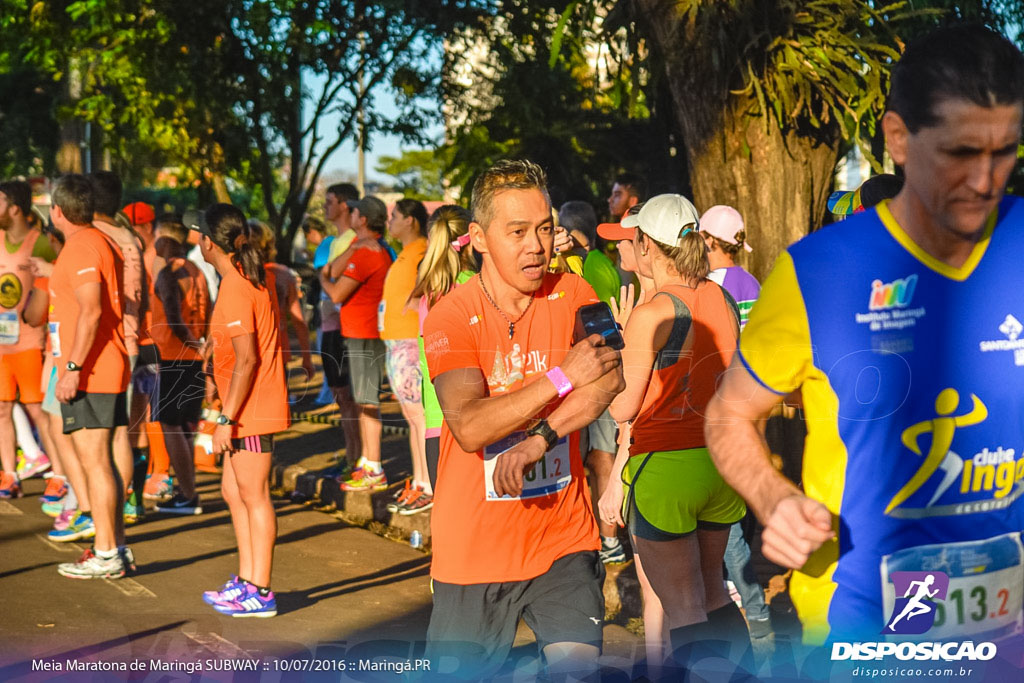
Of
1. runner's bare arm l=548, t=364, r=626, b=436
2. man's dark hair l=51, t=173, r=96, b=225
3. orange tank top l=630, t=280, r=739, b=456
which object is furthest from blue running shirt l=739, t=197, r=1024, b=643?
man's dark hair l=51, t=173, r=96, b=225

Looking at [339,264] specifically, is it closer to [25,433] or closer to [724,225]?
[25,433]

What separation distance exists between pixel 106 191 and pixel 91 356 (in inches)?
42.2

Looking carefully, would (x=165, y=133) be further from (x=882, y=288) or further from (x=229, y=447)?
(x=882, y=288)

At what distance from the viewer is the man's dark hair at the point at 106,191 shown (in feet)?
23.2

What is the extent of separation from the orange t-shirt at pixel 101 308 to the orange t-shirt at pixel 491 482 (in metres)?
3.65

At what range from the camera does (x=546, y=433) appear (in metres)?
3.57

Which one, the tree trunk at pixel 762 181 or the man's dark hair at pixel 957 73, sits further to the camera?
the tree trunk at pixel 762 181

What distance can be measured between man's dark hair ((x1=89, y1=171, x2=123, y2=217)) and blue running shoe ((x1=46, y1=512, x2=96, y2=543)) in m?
2.18

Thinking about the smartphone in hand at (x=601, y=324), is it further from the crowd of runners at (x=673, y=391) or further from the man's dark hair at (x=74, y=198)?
the man's dark hair at (x=74, y=198)

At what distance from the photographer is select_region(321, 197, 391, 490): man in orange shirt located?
30.0ft

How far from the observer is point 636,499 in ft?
15.4

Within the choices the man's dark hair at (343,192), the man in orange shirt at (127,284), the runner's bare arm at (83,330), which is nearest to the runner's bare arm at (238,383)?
the runner's bare arm at (83,330)

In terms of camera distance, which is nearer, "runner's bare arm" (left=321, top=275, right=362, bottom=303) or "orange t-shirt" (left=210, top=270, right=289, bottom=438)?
"orange t-shirt" (left=210, top=270, right=289, bottom=438)

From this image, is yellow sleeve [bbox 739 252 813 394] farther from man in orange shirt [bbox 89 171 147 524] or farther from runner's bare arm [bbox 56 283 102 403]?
man in orange shirt [bbox 89 171 147 524]
